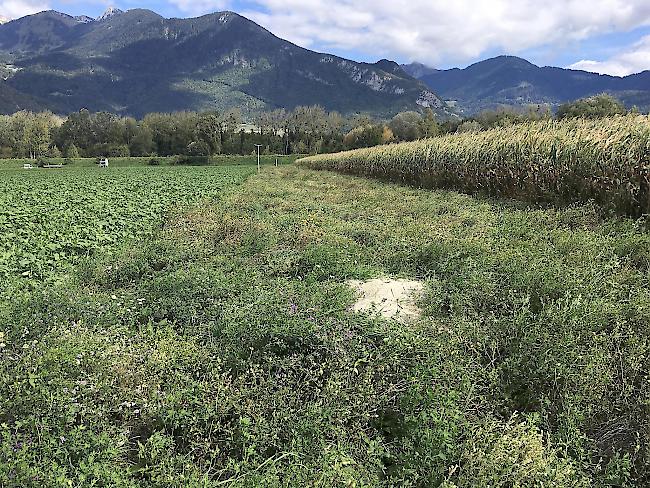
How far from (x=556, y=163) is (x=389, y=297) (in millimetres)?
7389

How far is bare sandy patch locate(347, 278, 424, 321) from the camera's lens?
→ 444 cm

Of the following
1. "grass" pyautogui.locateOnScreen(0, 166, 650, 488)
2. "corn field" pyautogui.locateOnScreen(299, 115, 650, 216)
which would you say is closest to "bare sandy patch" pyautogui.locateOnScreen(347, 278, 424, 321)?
"grass" pyautogui.locateOnScreen(0, 166, 650, 488)

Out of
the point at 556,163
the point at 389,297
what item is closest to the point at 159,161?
the point at 556,163

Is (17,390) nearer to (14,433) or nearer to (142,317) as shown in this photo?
(14,433)

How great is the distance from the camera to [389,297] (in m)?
4.98

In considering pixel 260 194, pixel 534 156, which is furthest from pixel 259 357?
pixel 260 194


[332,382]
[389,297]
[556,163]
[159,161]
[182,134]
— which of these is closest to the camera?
[332,382]

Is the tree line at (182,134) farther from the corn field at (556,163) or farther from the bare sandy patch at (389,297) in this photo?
the bare sandy patch at (389,297)

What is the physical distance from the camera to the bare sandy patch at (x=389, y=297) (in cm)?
444

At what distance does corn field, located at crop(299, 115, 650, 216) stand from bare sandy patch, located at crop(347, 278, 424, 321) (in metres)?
5.00

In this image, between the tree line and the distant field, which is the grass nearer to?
the distant field

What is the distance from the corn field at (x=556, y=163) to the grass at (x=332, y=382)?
3.15 metres

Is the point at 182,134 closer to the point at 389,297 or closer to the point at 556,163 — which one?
the point at 556,163

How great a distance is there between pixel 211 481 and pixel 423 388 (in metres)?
1.49
